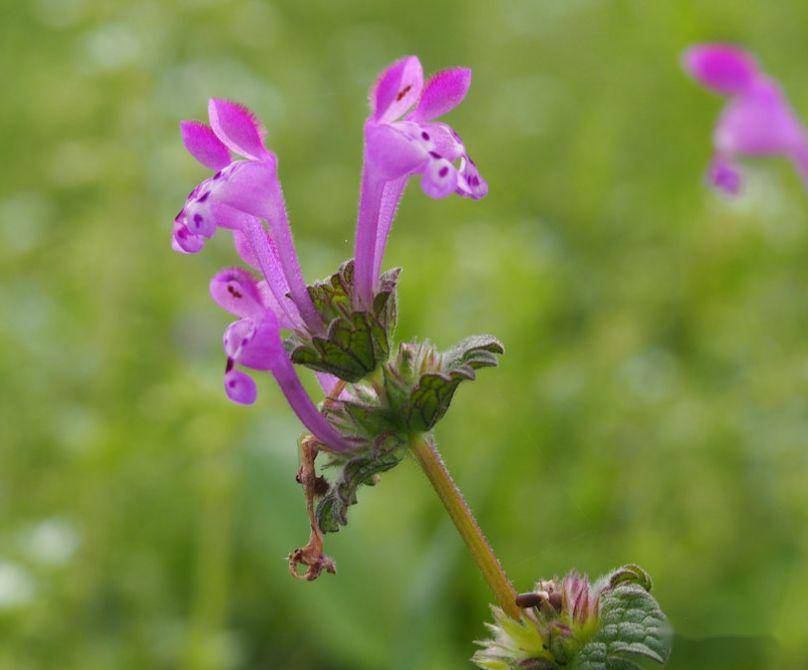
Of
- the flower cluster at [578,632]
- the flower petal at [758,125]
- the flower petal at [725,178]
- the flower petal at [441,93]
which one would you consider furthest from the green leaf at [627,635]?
the flower petal at [758,125]

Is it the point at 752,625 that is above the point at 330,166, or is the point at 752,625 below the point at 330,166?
below

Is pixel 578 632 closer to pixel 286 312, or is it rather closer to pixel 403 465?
pixel 286 312

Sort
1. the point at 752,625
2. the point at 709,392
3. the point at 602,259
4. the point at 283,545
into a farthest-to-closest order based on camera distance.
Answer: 1. the point at 602,259
2. the point at 709,392
3. the point at 283,545
4. the point at 752,625

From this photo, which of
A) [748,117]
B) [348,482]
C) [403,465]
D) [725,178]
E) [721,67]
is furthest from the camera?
[403,465]

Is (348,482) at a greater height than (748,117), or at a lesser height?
lesser

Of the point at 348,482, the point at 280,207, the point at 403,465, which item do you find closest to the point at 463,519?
the point at 348,482

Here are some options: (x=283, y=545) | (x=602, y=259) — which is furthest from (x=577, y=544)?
(x=602, y=259)

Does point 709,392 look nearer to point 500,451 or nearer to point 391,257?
point 500,451
